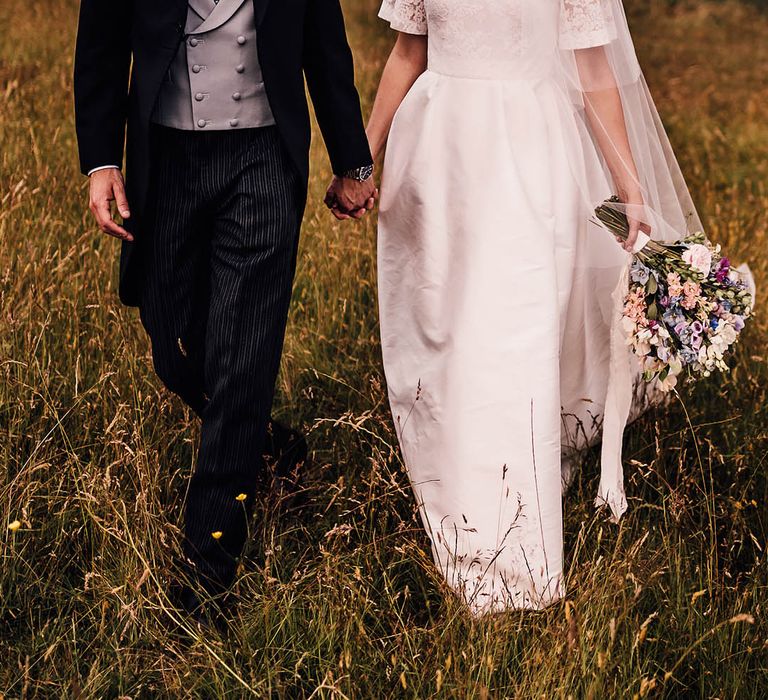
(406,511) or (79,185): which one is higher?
(79,185)

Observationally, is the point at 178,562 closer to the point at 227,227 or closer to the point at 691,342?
the point at 227,227

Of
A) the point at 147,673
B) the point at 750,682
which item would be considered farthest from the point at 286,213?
the point at 750,682

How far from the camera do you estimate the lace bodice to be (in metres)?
3.16

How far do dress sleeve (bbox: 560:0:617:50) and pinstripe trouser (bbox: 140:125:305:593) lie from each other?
969mm

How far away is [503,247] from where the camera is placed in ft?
10.3

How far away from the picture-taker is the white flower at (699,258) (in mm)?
3086

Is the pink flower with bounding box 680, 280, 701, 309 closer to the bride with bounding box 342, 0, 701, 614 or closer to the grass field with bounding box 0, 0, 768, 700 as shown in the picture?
the bride with bounding box 342, 0, 701, 614

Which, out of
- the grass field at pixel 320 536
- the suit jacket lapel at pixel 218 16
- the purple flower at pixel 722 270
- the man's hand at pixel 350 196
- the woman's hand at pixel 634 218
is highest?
the suit jacket lapel at pixel 218 16

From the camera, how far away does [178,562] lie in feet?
10.0

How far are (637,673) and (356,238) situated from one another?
3.00 meters

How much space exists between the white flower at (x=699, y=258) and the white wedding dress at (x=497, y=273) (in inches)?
11.4

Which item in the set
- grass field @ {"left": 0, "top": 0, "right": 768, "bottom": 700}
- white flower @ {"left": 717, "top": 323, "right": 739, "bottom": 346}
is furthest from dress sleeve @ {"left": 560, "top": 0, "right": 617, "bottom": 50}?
grass field @ {"left": 0, "top": 0, "right": 768, "bottom": 700}

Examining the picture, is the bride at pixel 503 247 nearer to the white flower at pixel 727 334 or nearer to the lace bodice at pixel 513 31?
the lace bodice at pixel 513 31

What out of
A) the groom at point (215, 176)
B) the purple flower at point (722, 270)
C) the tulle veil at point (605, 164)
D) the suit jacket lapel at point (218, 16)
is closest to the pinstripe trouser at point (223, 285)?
the groom at point (215, 176)
